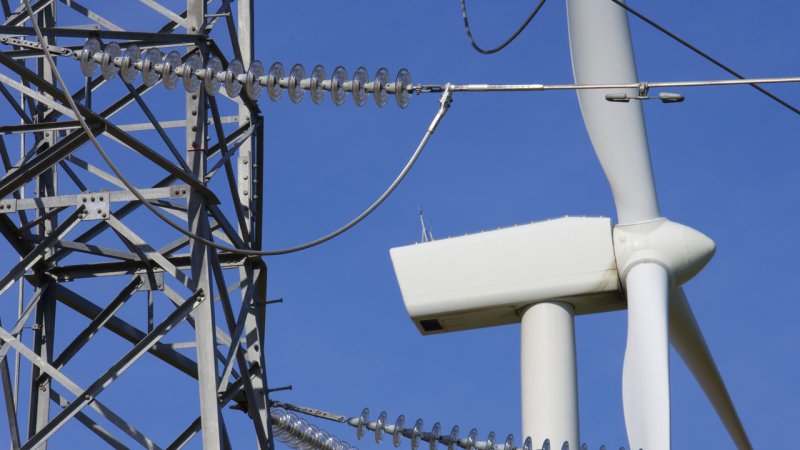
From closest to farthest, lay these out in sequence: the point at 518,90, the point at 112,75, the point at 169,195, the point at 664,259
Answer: the point at 518,90, the point at 112,75, the point at 169,195, the point at 664,259

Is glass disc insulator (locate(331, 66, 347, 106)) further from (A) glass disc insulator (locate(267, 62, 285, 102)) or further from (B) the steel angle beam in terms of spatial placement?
(B) the steel angle beam

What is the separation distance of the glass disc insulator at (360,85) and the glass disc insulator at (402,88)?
0.26m

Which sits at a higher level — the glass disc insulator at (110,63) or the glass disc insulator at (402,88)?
the glass disc insulator at (110,63)

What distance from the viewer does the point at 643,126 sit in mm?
26203

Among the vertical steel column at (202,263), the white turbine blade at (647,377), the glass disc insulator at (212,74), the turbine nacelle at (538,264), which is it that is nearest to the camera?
the glass disc insulator at (212,74)

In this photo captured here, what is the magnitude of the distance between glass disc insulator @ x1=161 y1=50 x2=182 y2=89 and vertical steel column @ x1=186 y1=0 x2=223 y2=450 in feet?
3.92

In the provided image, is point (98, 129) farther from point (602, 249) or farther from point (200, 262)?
point (602, 249)

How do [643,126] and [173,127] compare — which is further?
[643,126]

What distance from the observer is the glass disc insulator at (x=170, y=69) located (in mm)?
16219

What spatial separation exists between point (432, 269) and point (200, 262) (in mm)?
9893

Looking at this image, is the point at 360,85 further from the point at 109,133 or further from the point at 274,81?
the point at 109,133

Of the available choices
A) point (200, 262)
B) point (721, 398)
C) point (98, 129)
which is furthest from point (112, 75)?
point (721, 398)

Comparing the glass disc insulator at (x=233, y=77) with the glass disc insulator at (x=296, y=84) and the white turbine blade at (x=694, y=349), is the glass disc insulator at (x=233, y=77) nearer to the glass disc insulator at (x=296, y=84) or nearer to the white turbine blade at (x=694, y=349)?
the glass disc insulator at (x=296, y=84)

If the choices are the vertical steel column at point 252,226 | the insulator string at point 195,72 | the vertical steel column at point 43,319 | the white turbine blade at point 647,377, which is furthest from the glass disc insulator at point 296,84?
the white turbine blade at point 647,377
